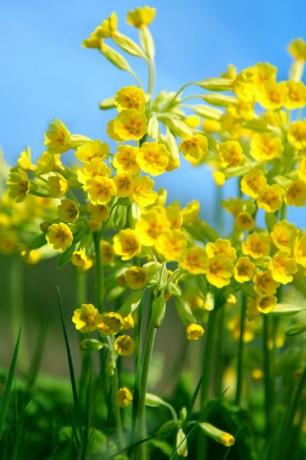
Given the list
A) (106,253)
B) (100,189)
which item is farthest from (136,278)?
(106,253)

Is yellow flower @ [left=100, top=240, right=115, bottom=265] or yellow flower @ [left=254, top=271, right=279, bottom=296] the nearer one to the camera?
yellow flower @ [left=254, top=271, right=279, bottom=296]

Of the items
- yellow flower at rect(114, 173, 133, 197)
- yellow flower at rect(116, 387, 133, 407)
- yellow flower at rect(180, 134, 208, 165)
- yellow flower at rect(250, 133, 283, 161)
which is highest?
yellow flower at rect(250, 133, 283, 161)

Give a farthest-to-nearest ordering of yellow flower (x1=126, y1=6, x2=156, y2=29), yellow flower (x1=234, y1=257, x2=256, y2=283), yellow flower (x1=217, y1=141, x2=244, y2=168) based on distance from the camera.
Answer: yellow flower (x1=126, y1=6, x2=156, y2=29) → yellow flower (x1=217, y1=141, x2=244, y2=168) → yellow flower (x1=234, y1=257, x2=256, y2=283)

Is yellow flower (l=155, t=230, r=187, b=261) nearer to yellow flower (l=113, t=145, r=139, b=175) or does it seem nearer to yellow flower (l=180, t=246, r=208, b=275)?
yellow flower (l=180, t=246, r=208, b=275)

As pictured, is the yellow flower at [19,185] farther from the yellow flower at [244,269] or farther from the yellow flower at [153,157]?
the yellow flower at [244,269]

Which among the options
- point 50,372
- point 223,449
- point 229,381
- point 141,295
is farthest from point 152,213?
point 50,372

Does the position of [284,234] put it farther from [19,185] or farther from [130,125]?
[19,185]

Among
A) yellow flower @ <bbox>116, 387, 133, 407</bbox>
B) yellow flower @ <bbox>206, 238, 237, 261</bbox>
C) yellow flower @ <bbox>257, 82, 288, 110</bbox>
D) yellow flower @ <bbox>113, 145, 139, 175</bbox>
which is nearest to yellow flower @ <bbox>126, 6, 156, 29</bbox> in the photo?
yellow flower @ <bbox>257, 82, 288, 110</bbox>

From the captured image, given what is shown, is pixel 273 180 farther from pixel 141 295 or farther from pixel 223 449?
pixel 223 449
